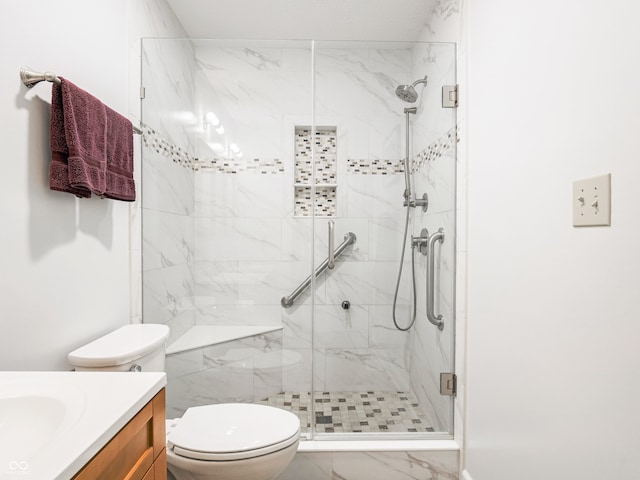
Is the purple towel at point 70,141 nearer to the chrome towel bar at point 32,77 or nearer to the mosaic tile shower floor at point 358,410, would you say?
the chrome towel bar at point 32,77

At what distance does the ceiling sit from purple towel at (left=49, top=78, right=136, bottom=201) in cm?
111

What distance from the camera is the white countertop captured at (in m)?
0.61

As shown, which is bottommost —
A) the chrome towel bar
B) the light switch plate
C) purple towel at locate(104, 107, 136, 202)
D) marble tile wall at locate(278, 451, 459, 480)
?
marble tile wall at locate(278, 451, 459, 480)

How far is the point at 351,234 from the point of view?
1966 millimetres

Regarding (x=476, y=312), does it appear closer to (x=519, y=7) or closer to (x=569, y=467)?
(x=569, y=467)

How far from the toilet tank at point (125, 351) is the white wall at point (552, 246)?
135cm

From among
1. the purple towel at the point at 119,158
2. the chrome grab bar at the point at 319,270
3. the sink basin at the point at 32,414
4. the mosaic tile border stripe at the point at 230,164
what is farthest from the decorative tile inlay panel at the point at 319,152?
the sink basin at the point at 32,414

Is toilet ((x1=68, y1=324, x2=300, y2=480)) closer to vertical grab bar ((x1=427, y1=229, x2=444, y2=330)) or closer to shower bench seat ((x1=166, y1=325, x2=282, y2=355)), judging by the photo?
shower bench seat ((x1=166, y1=325, x2=282, y2=355))

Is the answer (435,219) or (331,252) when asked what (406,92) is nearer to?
(435,219)

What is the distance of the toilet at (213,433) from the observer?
1.34 m

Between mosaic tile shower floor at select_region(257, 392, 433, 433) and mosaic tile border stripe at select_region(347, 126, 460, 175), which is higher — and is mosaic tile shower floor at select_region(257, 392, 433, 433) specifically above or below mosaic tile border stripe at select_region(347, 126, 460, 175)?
below

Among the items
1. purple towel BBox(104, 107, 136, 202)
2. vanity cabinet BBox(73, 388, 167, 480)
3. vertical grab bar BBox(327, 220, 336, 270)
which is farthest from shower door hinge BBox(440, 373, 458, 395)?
purple towel BBox(104, 107, 136, 202)

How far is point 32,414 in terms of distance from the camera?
2.76 ft

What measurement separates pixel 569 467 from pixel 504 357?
0.43 meters
